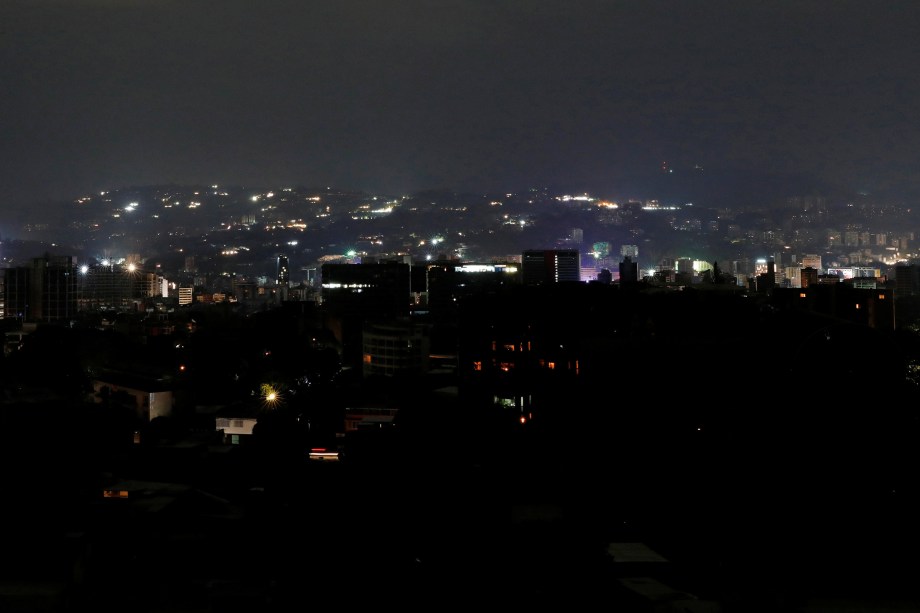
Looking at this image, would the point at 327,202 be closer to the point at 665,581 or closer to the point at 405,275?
the point at 405,275

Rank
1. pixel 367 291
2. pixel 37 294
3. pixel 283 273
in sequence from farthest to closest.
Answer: pixel 283 273, pixel 37 294, pixel 367 291

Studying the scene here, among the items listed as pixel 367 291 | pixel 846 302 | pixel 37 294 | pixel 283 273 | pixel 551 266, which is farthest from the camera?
pixel 283 273

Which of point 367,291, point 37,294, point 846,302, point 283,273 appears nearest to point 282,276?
point 283,273

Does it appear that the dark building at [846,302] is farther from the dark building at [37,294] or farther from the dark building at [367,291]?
the dark building at [37,294]

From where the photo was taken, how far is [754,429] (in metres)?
5.18

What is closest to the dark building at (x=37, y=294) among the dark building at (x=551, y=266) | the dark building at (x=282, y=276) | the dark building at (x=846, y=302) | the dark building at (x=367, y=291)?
the dark building at (x=282, y=276)

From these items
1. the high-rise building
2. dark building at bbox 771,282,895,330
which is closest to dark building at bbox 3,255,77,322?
the high-rise building

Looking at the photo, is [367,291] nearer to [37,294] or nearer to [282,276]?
[37,294]

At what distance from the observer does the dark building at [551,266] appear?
2645 centimetres

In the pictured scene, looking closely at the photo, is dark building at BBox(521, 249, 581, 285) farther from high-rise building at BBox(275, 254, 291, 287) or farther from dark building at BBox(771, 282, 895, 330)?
high-rise building at BBox(275, 254, 291, 287)

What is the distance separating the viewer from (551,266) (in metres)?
26.7

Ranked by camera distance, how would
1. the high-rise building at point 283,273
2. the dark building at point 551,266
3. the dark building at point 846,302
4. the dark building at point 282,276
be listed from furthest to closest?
the high-rise building at point 283,273 < the dark building at point 282,276 < the dark building at point 551,266 < the dark building at point 846,302

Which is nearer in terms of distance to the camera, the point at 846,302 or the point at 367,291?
the point at 846,302

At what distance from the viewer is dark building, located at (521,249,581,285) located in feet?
86.8
